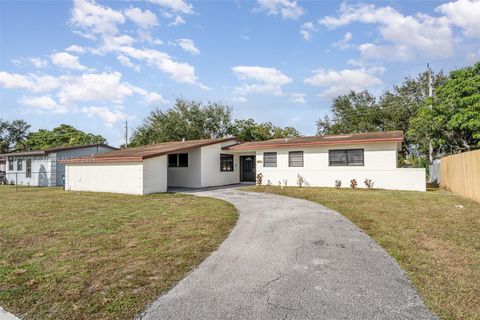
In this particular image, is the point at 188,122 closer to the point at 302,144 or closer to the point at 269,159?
the point at 269,159

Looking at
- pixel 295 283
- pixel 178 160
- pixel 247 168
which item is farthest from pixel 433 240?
pixel 178 160

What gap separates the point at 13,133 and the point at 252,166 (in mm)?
41492

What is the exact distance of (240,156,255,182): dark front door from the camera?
761 inches

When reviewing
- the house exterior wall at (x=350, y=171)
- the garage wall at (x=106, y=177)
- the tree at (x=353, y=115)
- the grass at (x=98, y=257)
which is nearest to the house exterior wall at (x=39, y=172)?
the garage wall at (x=106, y=177)

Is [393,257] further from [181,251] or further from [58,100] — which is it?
[58,100]

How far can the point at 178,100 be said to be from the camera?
117 feet

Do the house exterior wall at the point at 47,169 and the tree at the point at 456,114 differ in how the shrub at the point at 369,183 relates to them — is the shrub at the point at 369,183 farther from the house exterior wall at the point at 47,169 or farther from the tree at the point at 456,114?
the house exterior wall at the point at 47,169

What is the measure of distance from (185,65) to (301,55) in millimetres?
7059

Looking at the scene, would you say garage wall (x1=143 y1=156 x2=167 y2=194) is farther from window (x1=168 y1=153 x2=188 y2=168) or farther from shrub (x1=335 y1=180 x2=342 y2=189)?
shrub (x1=335 y1=180 x2=342 y2=189)

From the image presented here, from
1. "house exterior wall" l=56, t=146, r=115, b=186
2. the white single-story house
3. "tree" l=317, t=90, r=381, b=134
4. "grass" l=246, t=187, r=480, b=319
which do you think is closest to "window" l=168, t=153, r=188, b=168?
A: the white single-story house

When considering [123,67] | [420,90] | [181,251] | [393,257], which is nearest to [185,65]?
[123,67]

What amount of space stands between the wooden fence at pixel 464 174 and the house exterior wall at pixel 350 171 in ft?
4.31

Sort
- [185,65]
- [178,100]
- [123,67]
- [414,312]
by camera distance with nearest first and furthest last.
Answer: [414,312] < [123,67] < [185,65] < [178,100]

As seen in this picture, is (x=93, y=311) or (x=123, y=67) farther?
(x=123, y=67)
